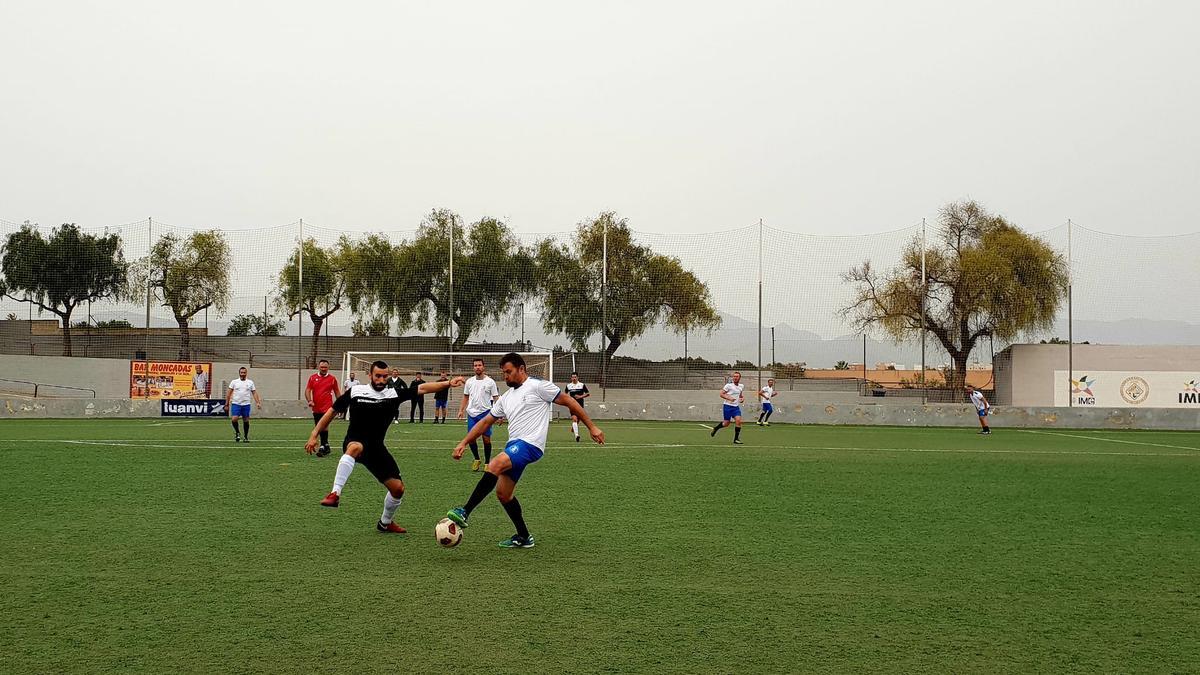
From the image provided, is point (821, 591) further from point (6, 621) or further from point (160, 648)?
point (6, 621)

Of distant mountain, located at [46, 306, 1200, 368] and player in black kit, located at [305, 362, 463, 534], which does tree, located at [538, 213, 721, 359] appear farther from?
player in black kit, located at [305, 362, 463, 534]

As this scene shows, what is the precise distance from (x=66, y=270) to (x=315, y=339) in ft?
34.2

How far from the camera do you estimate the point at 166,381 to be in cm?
3856

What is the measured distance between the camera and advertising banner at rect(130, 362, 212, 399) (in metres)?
38.3

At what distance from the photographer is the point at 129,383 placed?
135 ft

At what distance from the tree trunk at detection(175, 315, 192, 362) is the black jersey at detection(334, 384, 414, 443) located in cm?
3292

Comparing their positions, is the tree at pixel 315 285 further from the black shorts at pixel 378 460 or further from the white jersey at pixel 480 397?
the black shorts at pixel 378 460

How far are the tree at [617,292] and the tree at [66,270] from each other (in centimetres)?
1785

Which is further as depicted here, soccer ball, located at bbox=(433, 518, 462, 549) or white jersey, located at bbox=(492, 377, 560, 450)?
white jersey, located at bbox=(492, 377, 560, 450)

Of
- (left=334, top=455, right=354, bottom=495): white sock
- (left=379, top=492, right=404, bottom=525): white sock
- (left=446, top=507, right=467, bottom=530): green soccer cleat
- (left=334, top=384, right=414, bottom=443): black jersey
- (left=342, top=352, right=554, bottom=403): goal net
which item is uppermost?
(left=342, top=352, right=554, bottom=403): goal net

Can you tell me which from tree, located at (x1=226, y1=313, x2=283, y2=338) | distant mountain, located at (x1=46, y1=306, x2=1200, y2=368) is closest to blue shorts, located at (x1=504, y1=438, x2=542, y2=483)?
distant mountain, located at (x1=46, y1=306, x2=1200, y2=368)

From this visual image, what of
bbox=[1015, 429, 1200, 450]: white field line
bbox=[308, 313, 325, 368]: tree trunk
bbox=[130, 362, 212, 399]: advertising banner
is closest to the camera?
bbox=[1015, 429, 1200, 450]: white field line

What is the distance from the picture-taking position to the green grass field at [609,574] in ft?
18.1

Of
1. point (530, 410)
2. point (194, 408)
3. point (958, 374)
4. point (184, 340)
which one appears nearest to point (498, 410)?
point (530, 410)
